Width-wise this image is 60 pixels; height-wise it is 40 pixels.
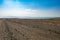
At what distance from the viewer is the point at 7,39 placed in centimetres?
913

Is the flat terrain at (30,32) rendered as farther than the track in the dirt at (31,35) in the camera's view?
Yes

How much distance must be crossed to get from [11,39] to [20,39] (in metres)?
0.49

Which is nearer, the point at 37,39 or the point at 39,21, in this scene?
the point at 37,39

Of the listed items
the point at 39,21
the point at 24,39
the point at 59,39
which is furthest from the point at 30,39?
the point at 39,21

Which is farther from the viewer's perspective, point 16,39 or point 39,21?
point 39,21

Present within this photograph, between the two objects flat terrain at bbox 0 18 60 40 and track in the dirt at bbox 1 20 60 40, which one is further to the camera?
flat terrain at bbox 0 18 60 40

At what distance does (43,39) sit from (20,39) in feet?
4.18

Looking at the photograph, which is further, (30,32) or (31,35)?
(30,32)

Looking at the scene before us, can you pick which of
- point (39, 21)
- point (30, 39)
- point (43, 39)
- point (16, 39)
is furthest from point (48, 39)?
point (39, 21)

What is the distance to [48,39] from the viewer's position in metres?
9.22

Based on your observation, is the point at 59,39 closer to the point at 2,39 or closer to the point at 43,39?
the point at 43,39

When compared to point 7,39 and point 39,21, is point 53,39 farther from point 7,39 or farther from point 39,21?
point 39,21

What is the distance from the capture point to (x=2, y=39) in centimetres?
915

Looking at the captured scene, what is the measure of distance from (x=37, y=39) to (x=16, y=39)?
3.80ft
